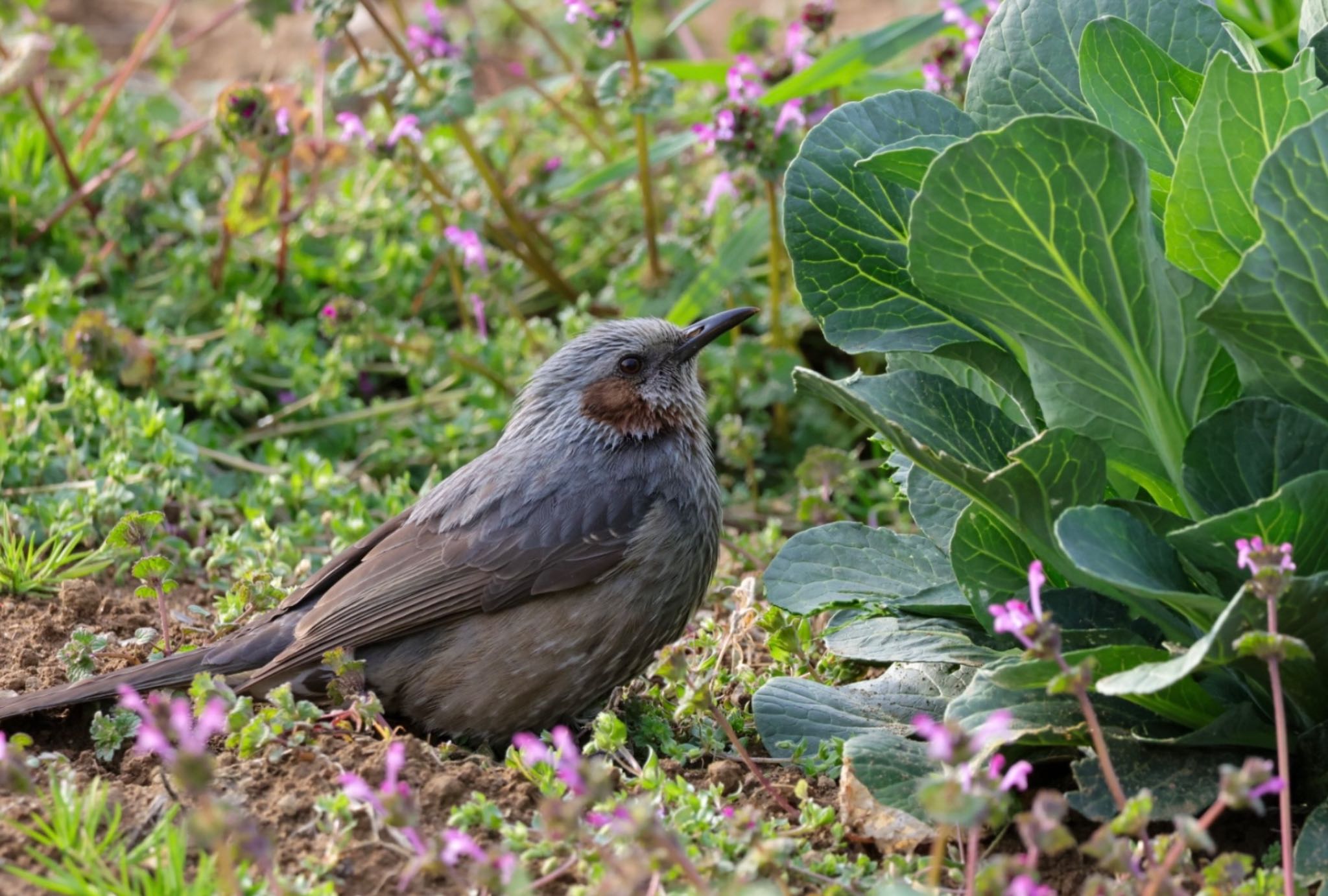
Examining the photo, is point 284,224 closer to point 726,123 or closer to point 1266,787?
point 726,123

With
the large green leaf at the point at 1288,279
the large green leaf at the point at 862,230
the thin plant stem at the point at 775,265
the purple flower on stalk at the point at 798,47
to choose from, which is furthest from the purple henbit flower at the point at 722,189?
the large green leaf at the point at 1288,279

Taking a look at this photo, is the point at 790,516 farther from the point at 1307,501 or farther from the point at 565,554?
the point at 1307,501

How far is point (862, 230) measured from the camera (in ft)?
12.0

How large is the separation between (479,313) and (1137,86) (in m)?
3.24

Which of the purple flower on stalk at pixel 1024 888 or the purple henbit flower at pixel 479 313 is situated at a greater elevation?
the purple henbit flower at pixel 479 313

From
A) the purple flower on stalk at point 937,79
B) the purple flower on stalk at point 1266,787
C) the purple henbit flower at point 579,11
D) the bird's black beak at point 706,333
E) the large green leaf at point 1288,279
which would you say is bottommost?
the purple flower on stalk at point 1266,787

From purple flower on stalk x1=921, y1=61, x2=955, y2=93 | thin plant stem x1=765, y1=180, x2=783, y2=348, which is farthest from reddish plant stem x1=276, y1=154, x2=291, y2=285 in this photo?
purple flower on stalk x1=921, y1=61, x2=955, y2=93

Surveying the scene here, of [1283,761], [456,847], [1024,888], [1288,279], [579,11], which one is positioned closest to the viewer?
[1024,888]

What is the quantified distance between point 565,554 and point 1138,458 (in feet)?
5.18

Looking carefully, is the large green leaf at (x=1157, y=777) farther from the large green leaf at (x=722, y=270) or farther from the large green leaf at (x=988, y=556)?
the large green leaf at (x=722, y=270)

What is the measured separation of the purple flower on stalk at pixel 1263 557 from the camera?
2533 millimetres

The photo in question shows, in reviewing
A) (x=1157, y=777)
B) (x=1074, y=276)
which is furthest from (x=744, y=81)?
(x=1157, y=777)

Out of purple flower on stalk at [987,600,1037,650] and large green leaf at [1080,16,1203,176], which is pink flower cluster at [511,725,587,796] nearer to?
purple flower on stalk at [987,600,1037,650]

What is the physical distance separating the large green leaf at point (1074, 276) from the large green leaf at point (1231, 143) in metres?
0.11
